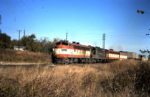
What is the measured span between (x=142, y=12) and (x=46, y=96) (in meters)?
11.6

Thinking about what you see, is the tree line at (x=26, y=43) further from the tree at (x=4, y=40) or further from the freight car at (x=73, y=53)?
the freight car at (x=73, y=53)

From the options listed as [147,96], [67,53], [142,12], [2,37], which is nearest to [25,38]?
[2,37]

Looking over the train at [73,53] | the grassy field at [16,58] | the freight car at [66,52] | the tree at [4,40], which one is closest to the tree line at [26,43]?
the tree at [4,40]

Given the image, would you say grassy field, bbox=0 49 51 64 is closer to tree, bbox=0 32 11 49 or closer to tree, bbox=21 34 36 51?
tree, bbox=0 32 11 49

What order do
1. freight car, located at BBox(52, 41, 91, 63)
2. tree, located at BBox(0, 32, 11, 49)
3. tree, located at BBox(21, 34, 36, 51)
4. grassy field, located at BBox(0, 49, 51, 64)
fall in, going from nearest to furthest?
freight car, located at BBox(52, 41, 91, 63) → grassy field, located at BBox(0, 49, 51, 64) → tree, located at BBox(0, 32, 11, 49) → tree, located at BBox(21, 34, 36, 51)

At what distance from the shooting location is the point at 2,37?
68.9m

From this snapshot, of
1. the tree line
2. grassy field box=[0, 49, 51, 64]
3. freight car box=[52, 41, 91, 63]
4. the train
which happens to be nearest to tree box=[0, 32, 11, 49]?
the tree line

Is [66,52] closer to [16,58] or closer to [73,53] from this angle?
[73,53]

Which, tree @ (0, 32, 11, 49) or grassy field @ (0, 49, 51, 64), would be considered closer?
grassy field @ (0, 49, 51, 64)

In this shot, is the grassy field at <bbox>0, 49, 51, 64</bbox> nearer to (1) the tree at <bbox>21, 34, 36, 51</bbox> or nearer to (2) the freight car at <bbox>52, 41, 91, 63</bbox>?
(2) the freight car at <bbox>52, 41, 91, 63</bbox>

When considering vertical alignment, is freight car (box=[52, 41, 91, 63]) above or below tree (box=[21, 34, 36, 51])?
below

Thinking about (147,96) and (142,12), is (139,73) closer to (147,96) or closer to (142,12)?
(147,96)

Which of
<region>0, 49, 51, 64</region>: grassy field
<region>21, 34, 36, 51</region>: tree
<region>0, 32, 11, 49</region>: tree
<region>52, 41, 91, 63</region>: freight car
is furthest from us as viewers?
<region>21, 34, 36, 51</region>: tree

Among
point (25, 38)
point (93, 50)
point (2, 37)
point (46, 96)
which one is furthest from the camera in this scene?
point (25, 38)
